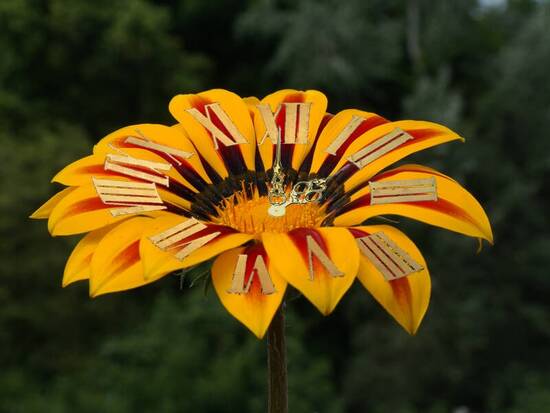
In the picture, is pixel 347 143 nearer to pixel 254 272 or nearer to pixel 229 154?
pixel 229 154

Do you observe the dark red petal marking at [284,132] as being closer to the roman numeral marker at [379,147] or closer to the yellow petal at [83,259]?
the roman numeral marker at [379,147]

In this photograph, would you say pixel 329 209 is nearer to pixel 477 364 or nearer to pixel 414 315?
pixel 414 315

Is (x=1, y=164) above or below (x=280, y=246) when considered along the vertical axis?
above

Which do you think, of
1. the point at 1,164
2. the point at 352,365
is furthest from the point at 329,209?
the point at 352,365


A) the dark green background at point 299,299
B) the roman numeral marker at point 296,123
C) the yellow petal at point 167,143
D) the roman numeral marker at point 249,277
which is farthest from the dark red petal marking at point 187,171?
the dark green background at point 299,299

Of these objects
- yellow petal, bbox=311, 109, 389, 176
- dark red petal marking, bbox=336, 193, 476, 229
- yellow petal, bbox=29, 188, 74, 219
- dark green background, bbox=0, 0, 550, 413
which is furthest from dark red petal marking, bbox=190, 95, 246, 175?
dark green background, bbox=0, 0, 550, 413

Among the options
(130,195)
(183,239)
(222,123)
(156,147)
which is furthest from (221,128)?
(183,239)
